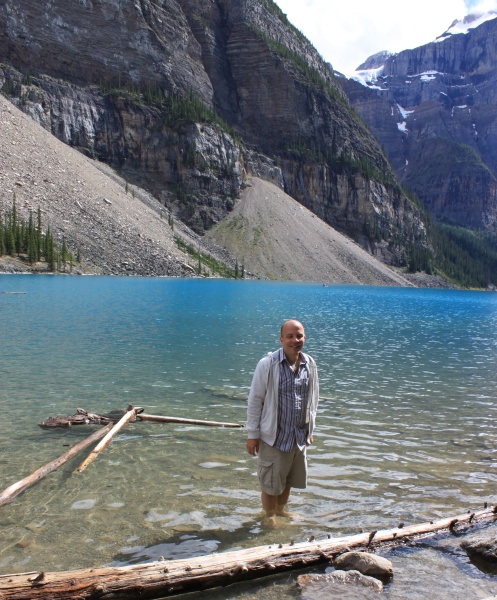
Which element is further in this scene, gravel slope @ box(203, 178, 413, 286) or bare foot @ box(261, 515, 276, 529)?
gravel slope @ box(203, 178, 413, 286)

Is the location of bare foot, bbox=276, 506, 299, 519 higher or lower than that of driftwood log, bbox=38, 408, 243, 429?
lower

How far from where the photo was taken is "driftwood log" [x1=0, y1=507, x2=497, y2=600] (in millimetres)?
4906

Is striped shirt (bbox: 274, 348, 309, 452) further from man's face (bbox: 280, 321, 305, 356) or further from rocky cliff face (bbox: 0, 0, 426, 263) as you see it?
rocky cliff face (bbox: 0, 0, 426, 263)

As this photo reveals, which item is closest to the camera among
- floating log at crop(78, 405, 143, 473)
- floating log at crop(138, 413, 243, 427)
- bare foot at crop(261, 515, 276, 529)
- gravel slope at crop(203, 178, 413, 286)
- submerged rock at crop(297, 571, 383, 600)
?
submerged rock at crop(297, 571, 383, 600)

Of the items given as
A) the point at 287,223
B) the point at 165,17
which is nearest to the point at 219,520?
the point at 287,223

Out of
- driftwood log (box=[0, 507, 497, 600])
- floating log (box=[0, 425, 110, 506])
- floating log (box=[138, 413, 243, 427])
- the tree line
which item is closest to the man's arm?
driftwood log (box=[0, 507, 497, 600])

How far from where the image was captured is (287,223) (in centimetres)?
14988

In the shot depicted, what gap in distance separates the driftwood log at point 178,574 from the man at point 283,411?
1.31 metres

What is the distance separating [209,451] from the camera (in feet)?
36.4

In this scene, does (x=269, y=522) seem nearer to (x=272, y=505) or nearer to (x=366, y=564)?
(x=272, y=505)

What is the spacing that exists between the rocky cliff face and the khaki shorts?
142 m

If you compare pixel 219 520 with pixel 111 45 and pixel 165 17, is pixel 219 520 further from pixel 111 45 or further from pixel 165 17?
pixel 165 17

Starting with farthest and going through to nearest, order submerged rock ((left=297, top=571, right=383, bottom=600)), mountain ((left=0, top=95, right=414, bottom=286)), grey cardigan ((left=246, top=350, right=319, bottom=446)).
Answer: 1. mountain ((left=0, top=95, right=414, bottom=286))
2. grey cardigan ((left=246, top=350, right=319, bottom=446))
3. submerged rock ((left=297, top=571, right=383, bottom=600))

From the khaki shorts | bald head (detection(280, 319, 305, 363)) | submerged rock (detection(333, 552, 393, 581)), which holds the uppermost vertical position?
bald head (detection(280, 319, 305, 363))
